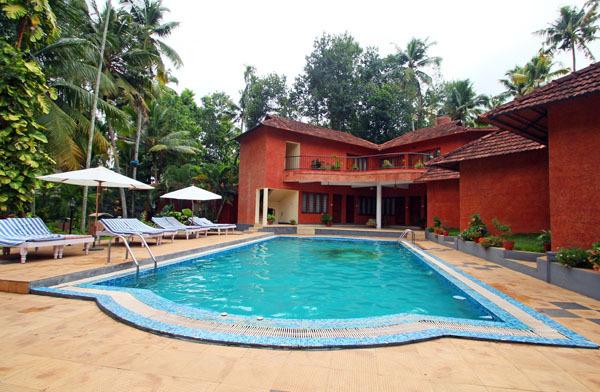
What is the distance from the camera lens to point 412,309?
5.19 m

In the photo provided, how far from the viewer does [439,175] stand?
14617mm

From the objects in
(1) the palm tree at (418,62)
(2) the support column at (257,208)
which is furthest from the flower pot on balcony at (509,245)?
(1) the palm tree at (418,62)

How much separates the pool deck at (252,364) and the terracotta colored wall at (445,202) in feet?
36.2

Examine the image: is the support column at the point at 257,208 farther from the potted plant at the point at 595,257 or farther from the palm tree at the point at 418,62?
the palm tree at the point at 418,62

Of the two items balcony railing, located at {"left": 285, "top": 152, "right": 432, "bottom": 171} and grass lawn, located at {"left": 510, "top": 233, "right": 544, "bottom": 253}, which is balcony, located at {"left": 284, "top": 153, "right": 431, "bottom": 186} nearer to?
balcony railing, located at {"left": 285, "top": 152, "right": 432, "bottom": 171}

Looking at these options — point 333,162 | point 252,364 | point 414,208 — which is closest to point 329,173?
point 333,162

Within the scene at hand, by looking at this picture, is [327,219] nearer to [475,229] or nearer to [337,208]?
[337,208]

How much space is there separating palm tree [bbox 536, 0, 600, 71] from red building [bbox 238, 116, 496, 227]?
39.1 ft

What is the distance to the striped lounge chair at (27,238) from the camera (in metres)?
6.03

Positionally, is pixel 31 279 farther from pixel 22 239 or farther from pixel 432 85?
pixel 432 85

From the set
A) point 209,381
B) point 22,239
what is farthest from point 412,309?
point 22,239

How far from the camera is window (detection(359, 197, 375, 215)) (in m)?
23.4

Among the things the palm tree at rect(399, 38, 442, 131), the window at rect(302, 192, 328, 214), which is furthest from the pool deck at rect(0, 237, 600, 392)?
the palm tree at rect(399, 38, 442, 131)

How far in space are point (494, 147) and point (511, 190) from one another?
1.53 m
